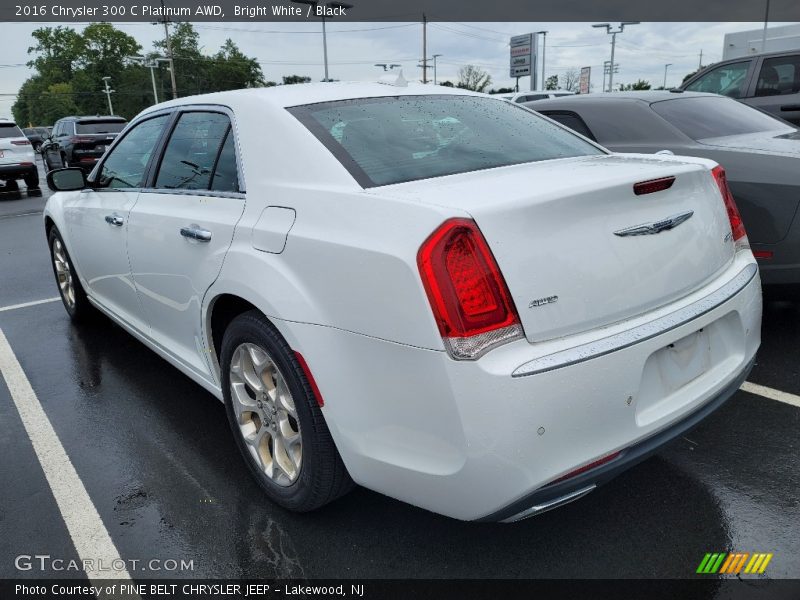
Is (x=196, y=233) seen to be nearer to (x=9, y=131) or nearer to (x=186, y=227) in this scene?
(x=186, y=227)

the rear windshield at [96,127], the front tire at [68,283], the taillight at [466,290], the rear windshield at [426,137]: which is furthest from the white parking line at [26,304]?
the rear windshield at [96,127]

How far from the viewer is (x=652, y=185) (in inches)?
83.4

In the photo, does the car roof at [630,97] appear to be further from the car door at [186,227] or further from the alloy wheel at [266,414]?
the alloy wheel at [266,414]

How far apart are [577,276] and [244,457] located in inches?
64.2

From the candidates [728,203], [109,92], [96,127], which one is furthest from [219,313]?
[109,92]

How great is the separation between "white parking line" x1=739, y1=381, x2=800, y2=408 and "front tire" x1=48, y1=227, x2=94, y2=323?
4.39 meters

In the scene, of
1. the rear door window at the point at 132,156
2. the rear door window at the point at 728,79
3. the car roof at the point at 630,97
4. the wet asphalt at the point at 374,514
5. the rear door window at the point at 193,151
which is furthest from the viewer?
the rear door window at the point at 728,79

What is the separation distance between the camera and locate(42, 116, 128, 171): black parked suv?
55.3 ft

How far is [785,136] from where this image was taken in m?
4.43

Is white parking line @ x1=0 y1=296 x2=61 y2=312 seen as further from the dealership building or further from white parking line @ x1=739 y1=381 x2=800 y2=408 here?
the dealership building

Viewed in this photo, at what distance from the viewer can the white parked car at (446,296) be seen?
1.79 metres

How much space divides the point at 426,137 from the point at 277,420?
1.26 m

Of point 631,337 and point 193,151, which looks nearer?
point 631,337

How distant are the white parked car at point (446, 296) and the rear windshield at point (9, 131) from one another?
1605cm
